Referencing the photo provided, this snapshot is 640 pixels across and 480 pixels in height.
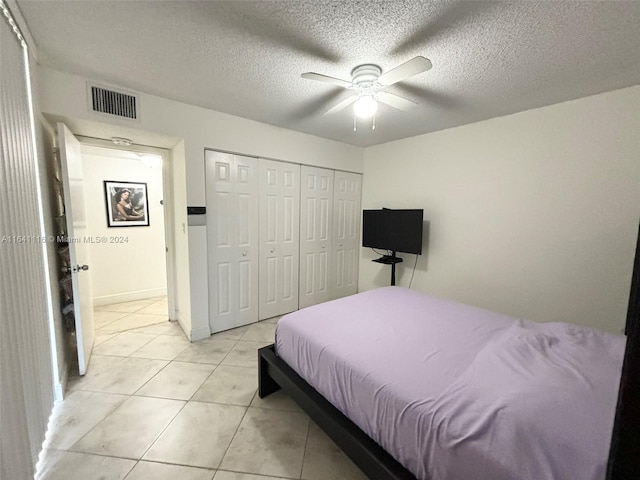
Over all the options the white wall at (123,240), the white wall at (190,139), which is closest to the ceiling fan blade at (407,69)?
the white wall at (190,139)

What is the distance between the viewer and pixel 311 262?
376 cm

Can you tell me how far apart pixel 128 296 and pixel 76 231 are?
2.25 metres

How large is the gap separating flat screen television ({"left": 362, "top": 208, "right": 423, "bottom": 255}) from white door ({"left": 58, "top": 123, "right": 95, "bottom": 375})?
122 inches

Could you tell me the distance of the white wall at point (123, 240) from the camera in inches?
146

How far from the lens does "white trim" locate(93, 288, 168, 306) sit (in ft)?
12.6

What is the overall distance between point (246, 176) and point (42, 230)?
1.75 metres

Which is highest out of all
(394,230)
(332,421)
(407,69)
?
(407,69)

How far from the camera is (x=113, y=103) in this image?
86.7 inches

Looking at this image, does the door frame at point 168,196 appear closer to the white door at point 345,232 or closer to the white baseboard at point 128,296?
the white baseboard at point 128,296

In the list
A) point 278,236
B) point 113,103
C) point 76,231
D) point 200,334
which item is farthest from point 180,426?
point 113,103

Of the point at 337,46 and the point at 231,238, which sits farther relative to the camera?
the point at 231,238

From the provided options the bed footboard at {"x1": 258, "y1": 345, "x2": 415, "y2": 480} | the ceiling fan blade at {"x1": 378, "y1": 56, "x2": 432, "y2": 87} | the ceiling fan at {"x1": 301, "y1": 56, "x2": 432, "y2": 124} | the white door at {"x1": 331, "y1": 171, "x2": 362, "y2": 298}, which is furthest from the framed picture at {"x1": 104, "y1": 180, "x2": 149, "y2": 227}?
the ceiling fan blade at {"x1": 378, "y1": 56, "x2": 432, "y2": 87}

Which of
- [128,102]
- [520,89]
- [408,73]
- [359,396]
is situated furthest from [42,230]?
[520,89]

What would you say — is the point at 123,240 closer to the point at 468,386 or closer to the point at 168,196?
the point at 168,196
